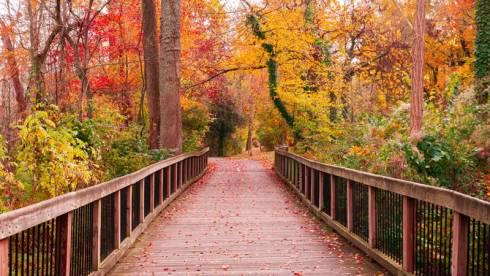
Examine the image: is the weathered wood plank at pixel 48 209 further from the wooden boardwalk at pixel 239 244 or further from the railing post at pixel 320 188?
the railing post at pixel 320 188

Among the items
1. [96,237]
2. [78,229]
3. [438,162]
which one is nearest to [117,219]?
[96,237]

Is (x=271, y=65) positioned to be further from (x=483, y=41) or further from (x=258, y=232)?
(x=258, y=232)

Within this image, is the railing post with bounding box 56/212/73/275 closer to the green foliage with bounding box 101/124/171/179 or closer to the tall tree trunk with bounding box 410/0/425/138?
the green foliage with bounding box 101/124/171/179

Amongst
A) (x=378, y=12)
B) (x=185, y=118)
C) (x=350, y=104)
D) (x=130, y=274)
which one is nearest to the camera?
(x=130, y=274)

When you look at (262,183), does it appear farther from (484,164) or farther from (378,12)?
(378,12)

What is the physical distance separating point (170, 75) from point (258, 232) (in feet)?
29.1

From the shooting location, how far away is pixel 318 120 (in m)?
18.6

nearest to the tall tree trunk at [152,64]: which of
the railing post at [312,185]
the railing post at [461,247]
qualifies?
the railing post at [312,185]

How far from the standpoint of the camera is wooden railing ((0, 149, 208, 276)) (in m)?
3.60

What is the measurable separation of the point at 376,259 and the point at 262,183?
453 inches

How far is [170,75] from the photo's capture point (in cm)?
1623

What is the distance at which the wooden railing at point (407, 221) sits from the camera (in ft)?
13.0

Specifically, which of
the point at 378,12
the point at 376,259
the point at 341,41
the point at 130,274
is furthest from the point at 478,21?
the point at 130,274

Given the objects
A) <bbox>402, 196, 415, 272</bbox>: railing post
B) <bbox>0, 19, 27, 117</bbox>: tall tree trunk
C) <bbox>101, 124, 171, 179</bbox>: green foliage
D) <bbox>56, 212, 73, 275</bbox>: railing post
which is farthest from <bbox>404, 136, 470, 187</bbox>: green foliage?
<bbox>0, 19, 27, 117</bbox>: tall tree trunk
